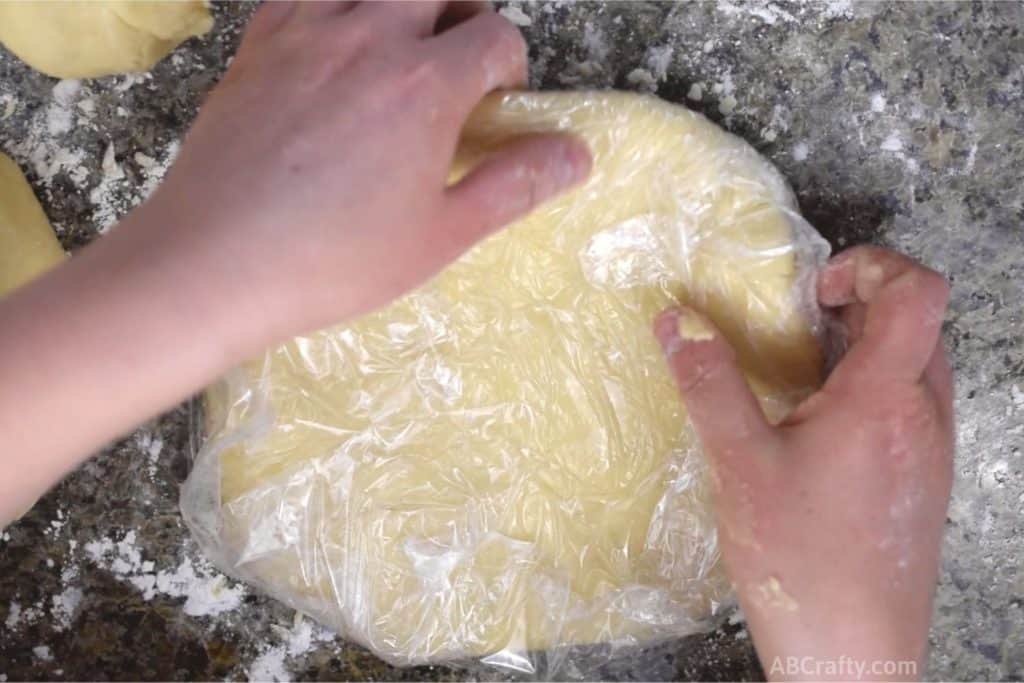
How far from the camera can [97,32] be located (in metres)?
0.86

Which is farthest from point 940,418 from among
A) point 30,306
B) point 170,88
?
point 170,88

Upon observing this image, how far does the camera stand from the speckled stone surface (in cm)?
89

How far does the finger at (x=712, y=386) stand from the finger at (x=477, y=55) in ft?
0.82

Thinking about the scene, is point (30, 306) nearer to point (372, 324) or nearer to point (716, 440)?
point (372, 324)

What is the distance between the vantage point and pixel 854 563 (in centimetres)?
69

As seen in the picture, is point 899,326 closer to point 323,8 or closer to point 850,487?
point 850,487

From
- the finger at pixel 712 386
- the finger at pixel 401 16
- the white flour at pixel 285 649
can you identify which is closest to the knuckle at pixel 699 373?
the finger at pixel 712 386

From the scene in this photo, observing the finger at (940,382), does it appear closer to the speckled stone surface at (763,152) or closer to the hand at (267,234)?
the speckled stone surface at (763,152)

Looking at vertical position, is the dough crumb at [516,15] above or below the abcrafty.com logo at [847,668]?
above

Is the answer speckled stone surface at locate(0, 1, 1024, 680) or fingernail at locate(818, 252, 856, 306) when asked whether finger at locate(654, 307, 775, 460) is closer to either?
fingernail at locate(818, 252, 856, 306)

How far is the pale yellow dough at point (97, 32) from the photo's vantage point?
2.79ft

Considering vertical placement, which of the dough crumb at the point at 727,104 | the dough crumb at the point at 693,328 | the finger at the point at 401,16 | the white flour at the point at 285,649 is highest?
the finger at the point at 401,16

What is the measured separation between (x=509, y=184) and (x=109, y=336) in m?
0.30

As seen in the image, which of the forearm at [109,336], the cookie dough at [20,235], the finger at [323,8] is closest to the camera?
the forearm at [109,336]
